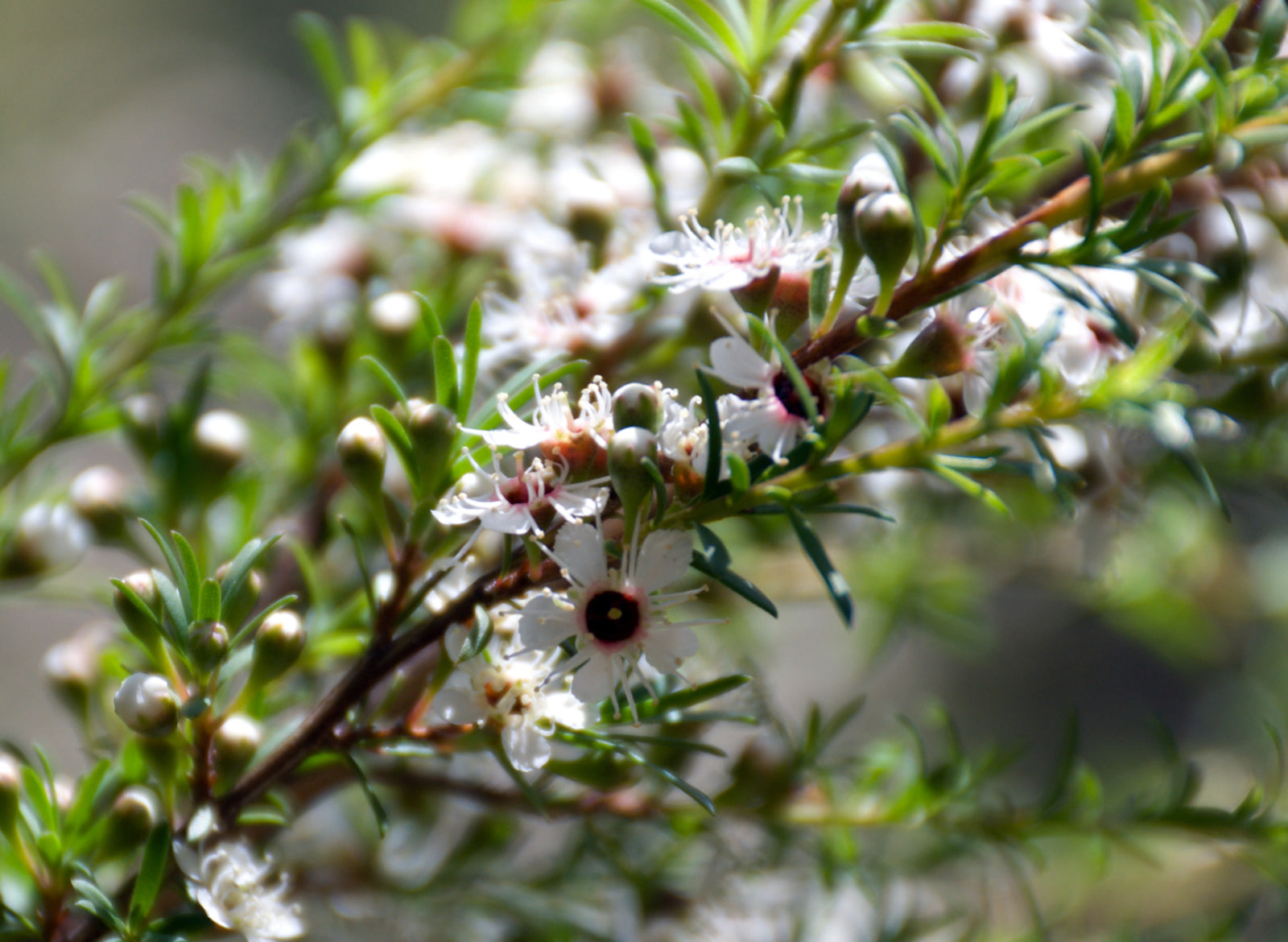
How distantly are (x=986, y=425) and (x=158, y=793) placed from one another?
35cm

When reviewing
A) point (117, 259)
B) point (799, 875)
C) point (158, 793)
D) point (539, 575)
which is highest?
point (539, 575)

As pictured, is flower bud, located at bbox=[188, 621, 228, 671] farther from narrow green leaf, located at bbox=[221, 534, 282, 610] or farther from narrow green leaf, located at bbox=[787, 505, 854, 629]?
narrow green leaf, located at bbox=[787, 505, 854, 629]

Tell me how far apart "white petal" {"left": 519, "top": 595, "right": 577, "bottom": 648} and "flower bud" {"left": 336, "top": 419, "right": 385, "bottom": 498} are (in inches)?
3.6

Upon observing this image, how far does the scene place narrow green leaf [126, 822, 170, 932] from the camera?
0.40 meters

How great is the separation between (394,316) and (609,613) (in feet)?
0.98

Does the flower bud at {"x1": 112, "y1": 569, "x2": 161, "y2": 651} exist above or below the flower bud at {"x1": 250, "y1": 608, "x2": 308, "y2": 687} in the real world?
above

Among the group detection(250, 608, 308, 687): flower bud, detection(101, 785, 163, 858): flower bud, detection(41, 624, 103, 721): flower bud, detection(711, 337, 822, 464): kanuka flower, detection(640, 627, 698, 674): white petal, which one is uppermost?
detection(711, 337, 822, 464): kanuka flower

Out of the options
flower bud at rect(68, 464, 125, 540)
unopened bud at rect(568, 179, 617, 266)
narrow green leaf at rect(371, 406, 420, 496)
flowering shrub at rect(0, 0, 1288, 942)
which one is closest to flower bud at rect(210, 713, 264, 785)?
flowering shrub at rect(0, 0, 1288, 942)

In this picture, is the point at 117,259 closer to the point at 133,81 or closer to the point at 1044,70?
the point at 133,81

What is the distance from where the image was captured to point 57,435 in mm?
582

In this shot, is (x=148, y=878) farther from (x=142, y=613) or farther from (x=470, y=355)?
(x=470, y=355)

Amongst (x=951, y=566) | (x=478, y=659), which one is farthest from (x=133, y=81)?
(x=478, y=659)

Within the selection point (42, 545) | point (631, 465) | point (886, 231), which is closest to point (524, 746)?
point (631, 465)

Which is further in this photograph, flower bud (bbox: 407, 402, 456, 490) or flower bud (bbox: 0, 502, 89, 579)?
flower bud (bbox: 0, 502, 89, 579)
